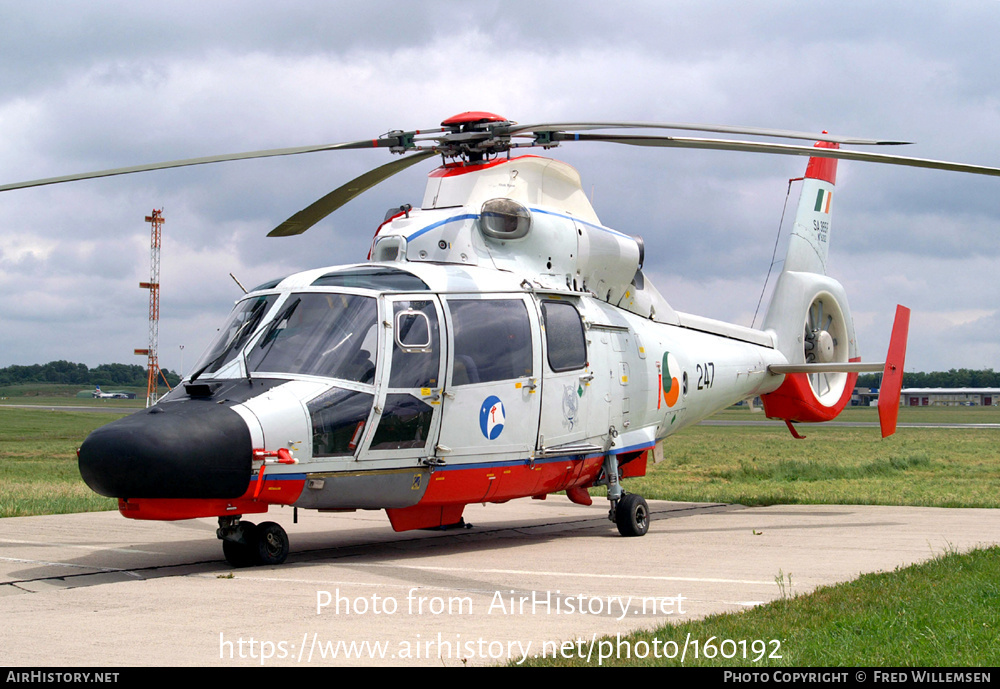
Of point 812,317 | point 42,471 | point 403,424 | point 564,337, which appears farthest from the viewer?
point 42,471

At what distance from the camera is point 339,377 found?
9.38 meters

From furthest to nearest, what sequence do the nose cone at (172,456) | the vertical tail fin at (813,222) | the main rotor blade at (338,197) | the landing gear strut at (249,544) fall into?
the vertical tail fin at (813,222), the main rotor blade at (338,197), the landing gear strut at (249,544), the nose cone at (172,456)

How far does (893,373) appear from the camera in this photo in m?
14.0

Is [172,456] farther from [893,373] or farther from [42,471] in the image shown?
[42,471]

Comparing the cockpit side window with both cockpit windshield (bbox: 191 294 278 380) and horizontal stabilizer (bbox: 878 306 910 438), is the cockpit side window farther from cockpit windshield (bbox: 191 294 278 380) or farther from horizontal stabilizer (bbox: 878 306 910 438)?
horizontal stabilizer (bbox: 878 306 910 438)

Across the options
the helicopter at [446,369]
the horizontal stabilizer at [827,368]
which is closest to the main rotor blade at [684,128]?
the helicopter at [446,369]

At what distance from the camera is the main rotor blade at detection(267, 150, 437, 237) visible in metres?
12.3

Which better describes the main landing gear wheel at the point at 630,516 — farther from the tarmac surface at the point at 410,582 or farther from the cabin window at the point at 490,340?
the cabin window at the point at 490,340

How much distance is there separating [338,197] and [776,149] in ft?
18.0

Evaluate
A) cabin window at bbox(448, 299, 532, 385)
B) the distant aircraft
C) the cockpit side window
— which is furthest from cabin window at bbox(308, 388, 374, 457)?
the distant aircraft

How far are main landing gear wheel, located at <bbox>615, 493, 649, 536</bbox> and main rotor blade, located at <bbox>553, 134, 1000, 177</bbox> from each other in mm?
4496

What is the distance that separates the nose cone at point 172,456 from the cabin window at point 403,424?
1.45 meters

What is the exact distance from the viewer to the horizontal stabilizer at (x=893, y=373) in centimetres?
1378

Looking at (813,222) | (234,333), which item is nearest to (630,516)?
(234,333)
